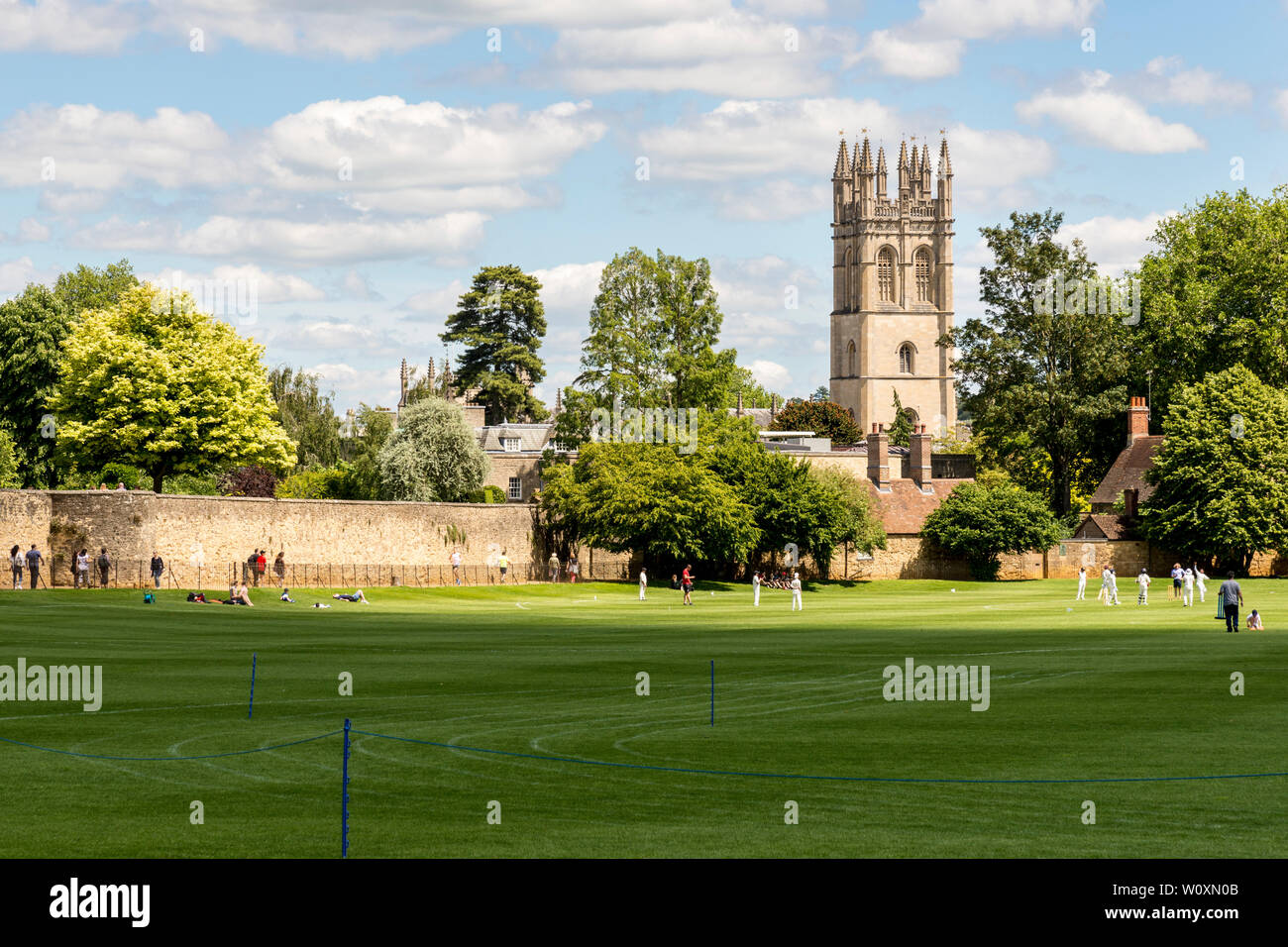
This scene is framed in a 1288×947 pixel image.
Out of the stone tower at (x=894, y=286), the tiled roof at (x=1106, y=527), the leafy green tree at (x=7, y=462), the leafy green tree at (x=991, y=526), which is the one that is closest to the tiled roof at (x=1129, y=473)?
the tiled roof at (x=1106, y=527)

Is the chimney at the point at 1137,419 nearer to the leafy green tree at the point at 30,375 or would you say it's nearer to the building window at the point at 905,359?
the leafy green tree at the point at 30,375

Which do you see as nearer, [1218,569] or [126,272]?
[1218,569]

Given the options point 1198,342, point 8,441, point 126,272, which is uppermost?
point 126,272

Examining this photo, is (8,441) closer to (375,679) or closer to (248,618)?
(248,618)

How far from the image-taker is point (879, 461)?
98500mm

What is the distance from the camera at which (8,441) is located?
73.2 meters

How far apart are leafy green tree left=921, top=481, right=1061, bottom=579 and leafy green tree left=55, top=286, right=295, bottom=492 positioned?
1457 inches

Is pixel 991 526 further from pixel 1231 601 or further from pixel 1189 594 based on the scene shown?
pixel 1231 601

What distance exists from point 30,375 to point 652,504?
3218 cm

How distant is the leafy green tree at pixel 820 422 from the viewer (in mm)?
141750

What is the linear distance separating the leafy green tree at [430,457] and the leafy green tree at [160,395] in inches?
643

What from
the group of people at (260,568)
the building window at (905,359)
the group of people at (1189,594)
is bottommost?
the group of people at (1189,594)
